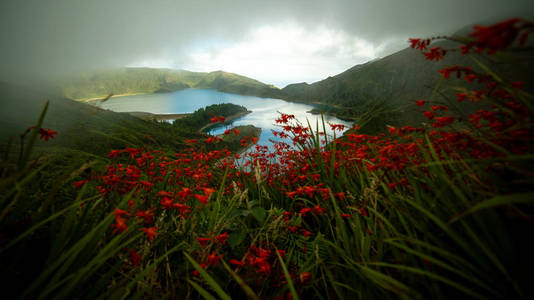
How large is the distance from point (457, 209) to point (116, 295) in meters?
2.17

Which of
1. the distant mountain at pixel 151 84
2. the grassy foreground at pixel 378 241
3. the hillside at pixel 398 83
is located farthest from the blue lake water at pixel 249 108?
the grassy foreground at pixel 378 241

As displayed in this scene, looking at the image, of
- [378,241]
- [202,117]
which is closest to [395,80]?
[378,241]

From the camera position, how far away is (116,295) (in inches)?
42.7

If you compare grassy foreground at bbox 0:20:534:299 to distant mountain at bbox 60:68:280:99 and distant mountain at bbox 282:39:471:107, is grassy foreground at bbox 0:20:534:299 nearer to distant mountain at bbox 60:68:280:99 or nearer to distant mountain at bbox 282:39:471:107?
distant mountain at bbox 282:39:471:107

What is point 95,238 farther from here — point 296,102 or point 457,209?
point 296,102

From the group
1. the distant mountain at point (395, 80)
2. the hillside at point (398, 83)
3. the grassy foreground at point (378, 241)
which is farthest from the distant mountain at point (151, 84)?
the grassy foreground at point (378, 241)

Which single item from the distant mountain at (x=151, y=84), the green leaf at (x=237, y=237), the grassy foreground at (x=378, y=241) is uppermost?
the distant mountain at (x=151, y=84)

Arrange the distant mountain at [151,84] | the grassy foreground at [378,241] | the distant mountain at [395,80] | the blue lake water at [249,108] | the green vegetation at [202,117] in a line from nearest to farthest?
the grassy foreground at [378,241]
the distant mountain at [395,80]
the blue lake water at [249,108]
the green vegetation at [202,117]
the distant mountain at [151,84]

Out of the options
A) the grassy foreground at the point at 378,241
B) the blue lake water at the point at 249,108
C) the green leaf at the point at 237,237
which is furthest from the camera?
the blue lake water at the point at 249,108

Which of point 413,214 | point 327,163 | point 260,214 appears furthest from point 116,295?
point 327,163

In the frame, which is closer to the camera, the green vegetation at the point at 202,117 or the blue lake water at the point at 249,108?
the blue lake water at the point at 249,108

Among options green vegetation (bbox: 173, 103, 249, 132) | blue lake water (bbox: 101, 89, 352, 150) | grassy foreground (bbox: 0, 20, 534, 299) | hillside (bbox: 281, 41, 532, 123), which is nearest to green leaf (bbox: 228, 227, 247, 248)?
grassy foreground (bbox: 0, 20, 534, 299)

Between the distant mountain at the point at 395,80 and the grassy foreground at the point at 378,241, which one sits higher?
the distant mountain at the point at 395,80

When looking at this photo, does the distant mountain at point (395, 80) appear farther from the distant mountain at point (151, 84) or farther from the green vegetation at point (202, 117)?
the distant mountain at point (151, 84)
